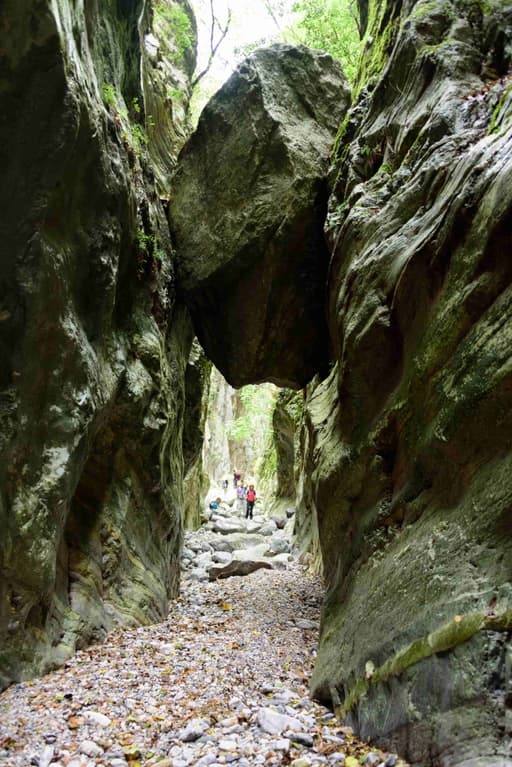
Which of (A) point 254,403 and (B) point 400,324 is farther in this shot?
(A) point 254,403

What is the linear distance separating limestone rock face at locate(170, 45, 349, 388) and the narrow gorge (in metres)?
0.05

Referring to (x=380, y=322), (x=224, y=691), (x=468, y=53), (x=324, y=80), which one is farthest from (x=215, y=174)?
(x=224, y=691)

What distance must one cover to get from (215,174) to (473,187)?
719 cm

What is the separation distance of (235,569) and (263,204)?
8.65m

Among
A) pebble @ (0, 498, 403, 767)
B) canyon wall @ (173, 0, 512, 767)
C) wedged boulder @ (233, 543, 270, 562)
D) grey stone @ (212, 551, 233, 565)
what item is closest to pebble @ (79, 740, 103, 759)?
pebble @ (0, 498, 403, 767)

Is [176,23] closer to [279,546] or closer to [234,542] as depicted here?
[234,542]

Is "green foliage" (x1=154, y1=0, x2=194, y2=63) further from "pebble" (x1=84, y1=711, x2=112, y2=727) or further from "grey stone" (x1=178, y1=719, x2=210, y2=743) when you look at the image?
"grey stone" (x1=178, y1=719, x2=210, y2=743)

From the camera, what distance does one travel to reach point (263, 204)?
1027 cm

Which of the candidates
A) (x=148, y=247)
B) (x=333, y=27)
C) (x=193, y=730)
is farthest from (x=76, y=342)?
(x=333, y=27)

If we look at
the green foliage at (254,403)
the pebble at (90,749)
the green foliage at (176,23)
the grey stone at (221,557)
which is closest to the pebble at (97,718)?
the pebble at (90,749)

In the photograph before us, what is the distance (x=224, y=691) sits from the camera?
5434 mm

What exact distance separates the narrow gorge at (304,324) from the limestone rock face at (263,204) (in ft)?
0.17

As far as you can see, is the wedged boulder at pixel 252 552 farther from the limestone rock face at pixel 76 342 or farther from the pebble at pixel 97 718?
the pebble at pixel 97 718

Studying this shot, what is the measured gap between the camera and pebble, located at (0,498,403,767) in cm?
400
